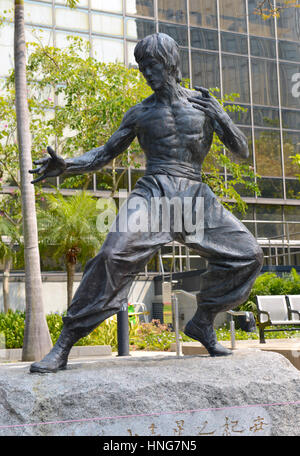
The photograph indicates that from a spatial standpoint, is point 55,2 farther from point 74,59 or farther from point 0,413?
point 0,413

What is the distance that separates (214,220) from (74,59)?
11.8 meters

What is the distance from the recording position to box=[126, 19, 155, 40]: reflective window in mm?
23469

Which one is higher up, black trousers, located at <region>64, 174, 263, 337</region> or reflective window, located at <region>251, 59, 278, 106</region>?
reflective window, located at <region>251, 59, 278, 106</region>

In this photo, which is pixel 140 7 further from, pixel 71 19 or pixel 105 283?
pixel 105 283

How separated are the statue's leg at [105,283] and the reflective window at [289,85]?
72.9 feet

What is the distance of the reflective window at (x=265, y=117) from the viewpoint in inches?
987

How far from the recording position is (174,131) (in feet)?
15.5

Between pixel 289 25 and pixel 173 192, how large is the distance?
74.7ft

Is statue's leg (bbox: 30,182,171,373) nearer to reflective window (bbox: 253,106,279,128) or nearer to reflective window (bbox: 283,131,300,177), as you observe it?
reflective window (bbox: 253,106,279,128)

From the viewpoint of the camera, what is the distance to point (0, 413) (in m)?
3.88

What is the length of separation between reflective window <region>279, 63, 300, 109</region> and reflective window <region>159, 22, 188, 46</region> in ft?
13.0

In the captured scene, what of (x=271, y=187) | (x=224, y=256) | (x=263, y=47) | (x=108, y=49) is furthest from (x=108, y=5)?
(x=224, y=256)

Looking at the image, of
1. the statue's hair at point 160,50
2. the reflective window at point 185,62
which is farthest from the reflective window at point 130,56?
the statue's hair at point 160,50

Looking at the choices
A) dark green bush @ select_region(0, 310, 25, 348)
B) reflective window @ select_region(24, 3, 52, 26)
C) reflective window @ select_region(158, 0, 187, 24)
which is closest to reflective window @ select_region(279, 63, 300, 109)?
reflective window @ select_region(158, 0, 187, 24)
